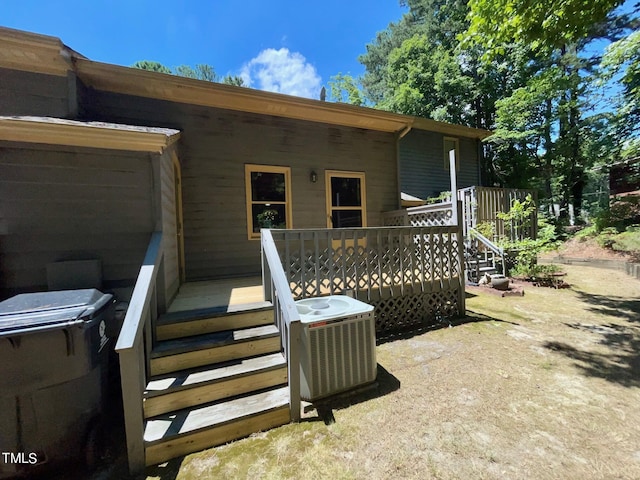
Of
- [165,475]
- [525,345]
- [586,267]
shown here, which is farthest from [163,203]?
[586,267]

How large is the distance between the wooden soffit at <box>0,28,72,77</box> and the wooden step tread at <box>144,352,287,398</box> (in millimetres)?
4739

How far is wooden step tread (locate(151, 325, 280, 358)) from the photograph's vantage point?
2.63 meters

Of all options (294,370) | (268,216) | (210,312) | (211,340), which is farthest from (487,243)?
(211,340)

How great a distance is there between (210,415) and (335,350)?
1.20 meters

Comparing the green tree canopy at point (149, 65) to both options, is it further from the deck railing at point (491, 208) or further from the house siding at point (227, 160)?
the deck railing at point (491, 208)

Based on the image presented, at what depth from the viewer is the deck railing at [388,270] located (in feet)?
12.7

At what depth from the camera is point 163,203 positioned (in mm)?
3438

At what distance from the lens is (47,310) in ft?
6.99

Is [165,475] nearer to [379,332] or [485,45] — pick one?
[379,332]

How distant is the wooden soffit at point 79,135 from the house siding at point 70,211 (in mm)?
96

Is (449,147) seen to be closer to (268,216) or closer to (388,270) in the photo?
(268,216)

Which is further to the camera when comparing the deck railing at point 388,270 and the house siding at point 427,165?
the house siding at point 427,165

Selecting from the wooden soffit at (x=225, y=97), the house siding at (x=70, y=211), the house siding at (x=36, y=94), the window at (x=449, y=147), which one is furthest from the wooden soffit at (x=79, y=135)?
the window at (x=449, y=147)

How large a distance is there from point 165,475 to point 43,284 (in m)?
2.56
